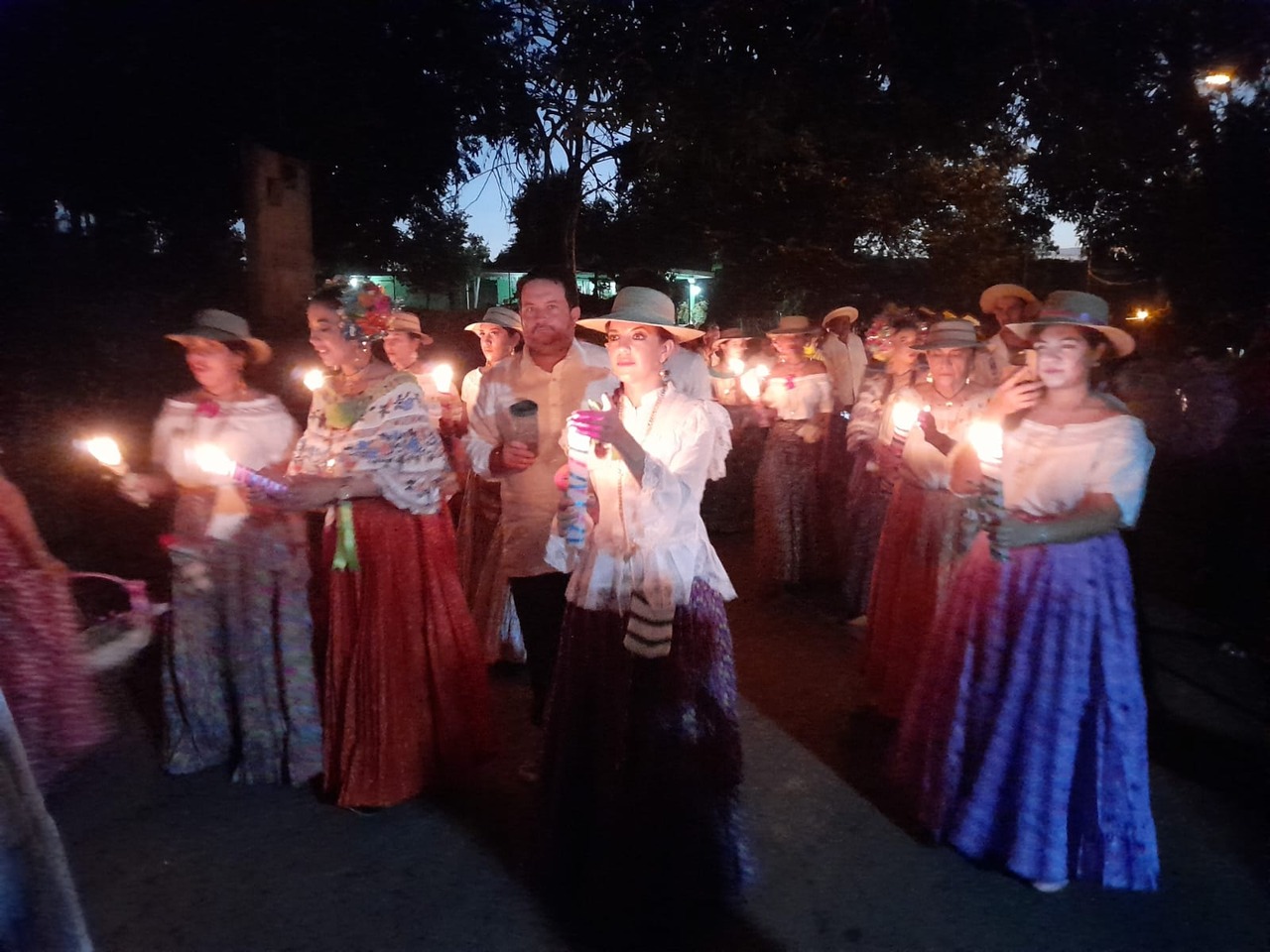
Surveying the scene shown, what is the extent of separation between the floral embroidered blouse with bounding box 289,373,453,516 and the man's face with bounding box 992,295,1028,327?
152 inches

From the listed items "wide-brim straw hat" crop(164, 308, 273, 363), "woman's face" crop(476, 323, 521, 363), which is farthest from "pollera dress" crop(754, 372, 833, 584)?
"wide-brim straw hat" crop(164, 308, 273, 363)

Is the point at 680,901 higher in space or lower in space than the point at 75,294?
lower

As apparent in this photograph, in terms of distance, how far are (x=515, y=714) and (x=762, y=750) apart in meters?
1.30

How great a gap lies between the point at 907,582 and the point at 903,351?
5.44ft

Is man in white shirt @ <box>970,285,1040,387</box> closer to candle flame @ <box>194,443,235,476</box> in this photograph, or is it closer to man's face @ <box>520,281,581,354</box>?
man's face @ <box>520,281,581,354</box>

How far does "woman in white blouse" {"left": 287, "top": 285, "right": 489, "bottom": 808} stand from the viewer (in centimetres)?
362

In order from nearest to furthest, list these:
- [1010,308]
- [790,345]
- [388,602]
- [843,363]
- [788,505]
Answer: [388,602] < [1010,308] < [788,505] < [790,345] < [843,363]

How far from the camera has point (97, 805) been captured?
3834 mm

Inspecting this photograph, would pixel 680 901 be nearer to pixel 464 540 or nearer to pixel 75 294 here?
pixel 464 540

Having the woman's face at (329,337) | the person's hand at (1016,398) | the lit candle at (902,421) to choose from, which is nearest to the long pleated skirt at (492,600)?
the woman's face at (329,337)

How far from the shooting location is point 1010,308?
5.84 metres

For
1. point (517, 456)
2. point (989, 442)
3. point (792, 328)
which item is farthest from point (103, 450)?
point (792, 328)

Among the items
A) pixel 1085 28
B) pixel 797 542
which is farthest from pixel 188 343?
pixel 1085 28

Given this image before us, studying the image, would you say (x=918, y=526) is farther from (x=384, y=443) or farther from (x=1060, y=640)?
(x=384, y=443)
